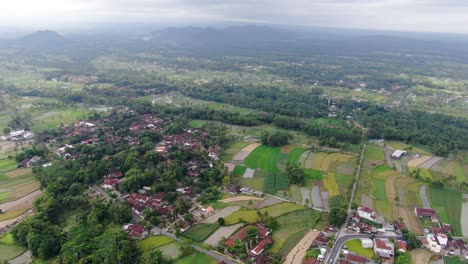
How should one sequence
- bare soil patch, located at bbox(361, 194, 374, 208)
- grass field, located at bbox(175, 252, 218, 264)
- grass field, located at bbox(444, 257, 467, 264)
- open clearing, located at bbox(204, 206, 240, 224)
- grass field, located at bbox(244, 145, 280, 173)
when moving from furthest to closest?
1. grass field, located at bbox(244, 145, 280, 173)
2. bare soil patch, located at bbox(361, 194, 374, 208)
3. open clearing, located at bbox(204, 206, 240, 224)
4. grass field, located at bbox(444, 257, 467, 264)
5. grass field, located at bbox(175, 252, 218, 264)

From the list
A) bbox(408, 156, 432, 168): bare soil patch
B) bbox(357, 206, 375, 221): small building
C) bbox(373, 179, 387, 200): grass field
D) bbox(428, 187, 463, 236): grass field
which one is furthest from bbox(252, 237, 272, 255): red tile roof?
bbox(408, 156, 432, 168): bare soil patch

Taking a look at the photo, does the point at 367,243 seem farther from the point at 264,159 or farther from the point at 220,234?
the point at 264,159

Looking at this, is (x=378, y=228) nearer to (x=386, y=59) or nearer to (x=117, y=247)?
(x=117, y=247)

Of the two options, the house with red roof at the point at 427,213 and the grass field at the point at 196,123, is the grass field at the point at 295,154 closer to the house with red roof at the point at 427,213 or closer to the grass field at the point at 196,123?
the house with red roof at the point at 427,213

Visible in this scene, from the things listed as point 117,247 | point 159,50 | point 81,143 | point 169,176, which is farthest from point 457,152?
point 159,50

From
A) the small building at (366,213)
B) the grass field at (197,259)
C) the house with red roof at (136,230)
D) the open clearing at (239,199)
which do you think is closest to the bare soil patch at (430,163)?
the small building at (366,213)

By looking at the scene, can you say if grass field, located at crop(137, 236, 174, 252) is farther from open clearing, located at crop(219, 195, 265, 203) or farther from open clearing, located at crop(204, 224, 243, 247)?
open clearing, located at crop(219, 195, 265, 203)
